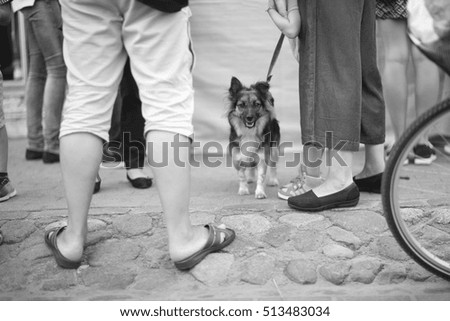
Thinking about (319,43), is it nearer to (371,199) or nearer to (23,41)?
(371,199)

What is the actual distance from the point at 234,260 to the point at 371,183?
1087 mm

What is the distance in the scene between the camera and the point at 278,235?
284 cm

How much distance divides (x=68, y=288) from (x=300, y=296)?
3.39 ft

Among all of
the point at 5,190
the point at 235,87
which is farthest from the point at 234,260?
the point at 5,190

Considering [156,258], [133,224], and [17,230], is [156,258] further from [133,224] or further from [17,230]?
[17,230]

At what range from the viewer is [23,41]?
549 centimetres

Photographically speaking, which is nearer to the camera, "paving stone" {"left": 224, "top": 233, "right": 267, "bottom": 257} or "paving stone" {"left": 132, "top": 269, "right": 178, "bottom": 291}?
"paving stone" {"left": 132, "top": 269, "right": 178, "bottom": 291}

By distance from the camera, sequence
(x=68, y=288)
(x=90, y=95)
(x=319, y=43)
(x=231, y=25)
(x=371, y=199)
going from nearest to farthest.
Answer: (x=90, y=95) → (x=68, y=288) → (x=319, y=43) → (x=371, y=199) → (x=231, y=25)

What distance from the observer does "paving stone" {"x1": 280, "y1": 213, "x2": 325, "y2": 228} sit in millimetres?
2916

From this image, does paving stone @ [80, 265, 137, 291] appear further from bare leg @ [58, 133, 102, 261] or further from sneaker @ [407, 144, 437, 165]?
sneaker @ [407, 144, 437, 165]

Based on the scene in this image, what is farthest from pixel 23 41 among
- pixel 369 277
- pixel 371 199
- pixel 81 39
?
pixel 369 277

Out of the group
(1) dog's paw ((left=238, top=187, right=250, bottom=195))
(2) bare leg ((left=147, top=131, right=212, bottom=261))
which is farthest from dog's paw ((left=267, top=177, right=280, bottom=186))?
(2) bare leg ((left=147, top=131, right=212, bottom=261))

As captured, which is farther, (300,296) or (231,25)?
(231,25)

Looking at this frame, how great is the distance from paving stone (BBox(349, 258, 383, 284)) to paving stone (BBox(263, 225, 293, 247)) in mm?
346
